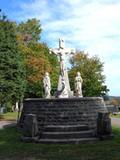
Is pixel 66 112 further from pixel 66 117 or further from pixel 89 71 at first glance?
pixel 89 71

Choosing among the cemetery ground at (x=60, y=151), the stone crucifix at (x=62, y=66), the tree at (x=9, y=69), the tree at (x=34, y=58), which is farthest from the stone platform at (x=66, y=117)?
the tree at (x=34, y=58)

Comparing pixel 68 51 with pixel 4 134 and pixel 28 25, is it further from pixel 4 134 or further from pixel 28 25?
pixel 28 25

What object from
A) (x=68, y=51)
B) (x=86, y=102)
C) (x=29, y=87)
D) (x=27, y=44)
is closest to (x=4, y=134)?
(x=86, y=102)

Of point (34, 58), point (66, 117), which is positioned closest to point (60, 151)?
point (66, 117)

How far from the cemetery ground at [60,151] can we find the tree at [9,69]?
18524mm

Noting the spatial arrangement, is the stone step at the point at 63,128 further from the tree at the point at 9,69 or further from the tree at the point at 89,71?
the tree at the point at 89,71

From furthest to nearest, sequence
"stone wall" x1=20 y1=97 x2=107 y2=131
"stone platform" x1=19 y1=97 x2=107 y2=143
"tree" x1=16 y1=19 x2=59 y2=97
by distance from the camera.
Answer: "tree" x1=16 y1=19 x2=59 y2=97 → "stone wall" x1=20 y1=97 x2=107 y2=131 → "stone platform" x1=19 y1=97 x2=107 y2=143

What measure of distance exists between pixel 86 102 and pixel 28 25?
41795 millimetres

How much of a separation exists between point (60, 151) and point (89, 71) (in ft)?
144

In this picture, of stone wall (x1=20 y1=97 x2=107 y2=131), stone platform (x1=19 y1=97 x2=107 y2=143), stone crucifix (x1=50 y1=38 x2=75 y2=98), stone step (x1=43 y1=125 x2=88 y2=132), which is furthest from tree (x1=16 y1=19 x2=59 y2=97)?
stone step (x1=43 y1=125 x2=88 y2=132)

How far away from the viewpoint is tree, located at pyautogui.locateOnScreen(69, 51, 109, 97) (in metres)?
58.2

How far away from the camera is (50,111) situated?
2019 cm

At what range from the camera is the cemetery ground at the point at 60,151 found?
13.5 meters

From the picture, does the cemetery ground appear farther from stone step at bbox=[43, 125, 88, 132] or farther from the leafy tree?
the leafy tree
